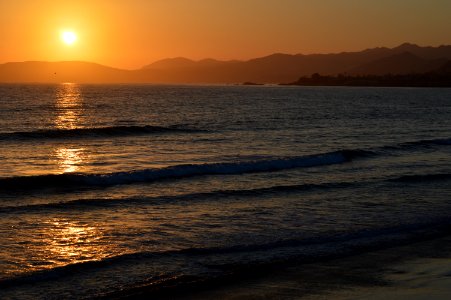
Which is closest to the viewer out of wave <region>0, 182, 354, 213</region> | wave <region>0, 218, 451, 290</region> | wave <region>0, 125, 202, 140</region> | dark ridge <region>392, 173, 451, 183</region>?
wave <region>0, 218, 451, 290</region>

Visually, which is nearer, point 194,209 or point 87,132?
point 194,209

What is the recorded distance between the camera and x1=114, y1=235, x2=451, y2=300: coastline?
10.6m

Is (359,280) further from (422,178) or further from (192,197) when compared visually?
(422,178)

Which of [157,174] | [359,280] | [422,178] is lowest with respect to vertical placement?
[422,178]

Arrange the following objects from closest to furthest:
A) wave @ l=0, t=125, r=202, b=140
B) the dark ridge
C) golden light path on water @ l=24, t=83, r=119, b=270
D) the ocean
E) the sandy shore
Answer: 1. the sandy shore
2. the ocean
3. golden light path on water @ l=24, t=83, r=119, b=270
4. the dark ridge
5. wave @ l=0, t=125, r=202, b=140

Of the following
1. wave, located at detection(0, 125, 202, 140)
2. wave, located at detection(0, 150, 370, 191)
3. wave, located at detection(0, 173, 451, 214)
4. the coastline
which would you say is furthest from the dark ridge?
wave, located at detection(0, 125, 202, 140)

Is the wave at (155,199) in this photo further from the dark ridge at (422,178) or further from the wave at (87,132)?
the wave at (87,132)

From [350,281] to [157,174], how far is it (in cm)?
1346

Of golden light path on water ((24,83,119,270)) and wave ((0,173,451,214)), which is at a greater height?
Result: golden light path on water ((24,83,119,270))

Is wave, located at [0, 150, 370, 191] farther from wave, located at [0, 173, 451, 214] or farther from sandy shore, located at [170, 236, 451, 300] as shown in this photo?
sandy shore, located at [170, 236, 451, 300]

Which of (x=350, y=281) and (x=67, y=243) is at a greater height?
(x=67, y=243)

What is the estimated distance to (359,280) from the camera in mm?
11547

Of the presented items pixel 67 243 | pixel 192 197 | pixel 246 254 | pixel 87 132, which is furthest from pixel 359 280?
pixel 87 132

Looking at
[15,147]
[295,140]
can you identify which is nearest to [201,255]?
[15,147]
